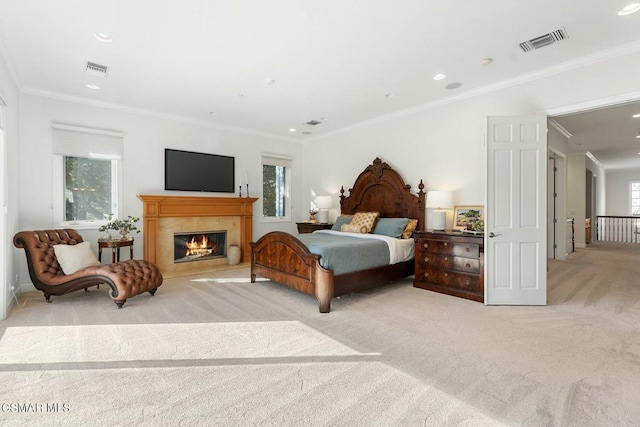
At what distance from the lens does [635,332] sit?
2947 millimetres

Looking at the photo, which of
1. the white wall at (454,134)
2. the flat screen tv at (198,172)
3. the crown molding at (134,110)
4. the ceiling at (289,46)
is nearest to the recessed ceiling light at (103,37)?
the ceiling at (289,46)

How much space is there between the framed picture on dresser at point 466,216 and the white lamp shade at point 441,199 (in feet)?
0.50

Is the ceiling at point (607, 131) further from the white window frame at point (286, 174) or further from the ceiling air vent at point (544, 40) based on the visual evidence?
the white window frame at point (286, 174)

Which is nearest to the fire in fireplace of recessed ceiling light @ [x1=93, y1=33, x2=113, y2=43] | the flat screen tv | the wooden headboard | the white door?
the flat screen tv

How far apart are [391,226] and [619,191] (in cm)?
1310

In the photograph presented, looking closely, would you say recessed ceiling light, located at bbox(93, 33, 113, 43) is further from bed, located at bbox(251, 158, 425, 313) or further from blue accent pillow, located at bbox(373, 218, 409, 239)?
blue accent pillow, located at bbox(373, 218, 409, 239)

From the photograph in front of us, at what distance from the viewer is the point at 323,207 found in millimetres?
6781

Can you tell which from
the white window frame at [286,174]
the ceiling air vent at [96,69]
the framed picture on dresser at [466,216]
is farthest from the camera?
the white window frame at [286,174]

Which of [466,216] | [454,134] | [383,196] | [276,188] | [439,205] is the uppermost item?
[454,134]

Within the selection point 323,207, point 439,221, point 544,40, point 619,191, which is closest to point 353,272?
point 439,221

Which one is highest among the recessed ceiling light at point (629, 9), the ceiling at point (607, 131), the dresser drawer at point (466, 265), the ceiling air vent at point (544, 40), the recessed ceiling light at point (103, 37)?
the ceiling air vent at point (544, 40)

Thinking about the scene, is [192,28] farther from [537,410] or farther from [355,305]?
[537,410]

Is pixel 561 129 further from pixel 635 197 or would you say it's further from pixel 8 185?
pixel 635 197

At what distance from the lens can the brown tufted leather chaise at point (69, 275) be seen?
3.71 metres
